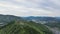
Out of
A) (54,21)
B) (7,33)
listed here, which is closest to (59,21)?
(54,21)

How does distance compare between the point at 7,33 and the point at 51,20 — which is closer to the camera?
the point at 7,33

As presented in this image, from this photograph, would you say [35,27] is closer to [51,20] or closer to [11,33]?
[11,33]

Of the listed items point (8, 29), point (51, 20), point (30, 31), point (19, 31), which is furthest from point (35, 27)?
point (51, 20)

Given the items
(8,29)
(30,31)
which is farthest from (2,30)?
(30,31)

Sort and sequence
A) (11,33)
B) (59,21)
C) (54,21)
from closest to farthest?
(11,33), (59,21), (54,21)

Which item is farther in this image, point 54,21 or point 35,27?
point 54,21

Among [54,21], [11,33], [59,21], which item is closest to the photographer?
[11,33]

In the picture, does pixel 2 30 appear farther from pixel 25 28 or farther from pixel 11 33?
pixel 25 28
